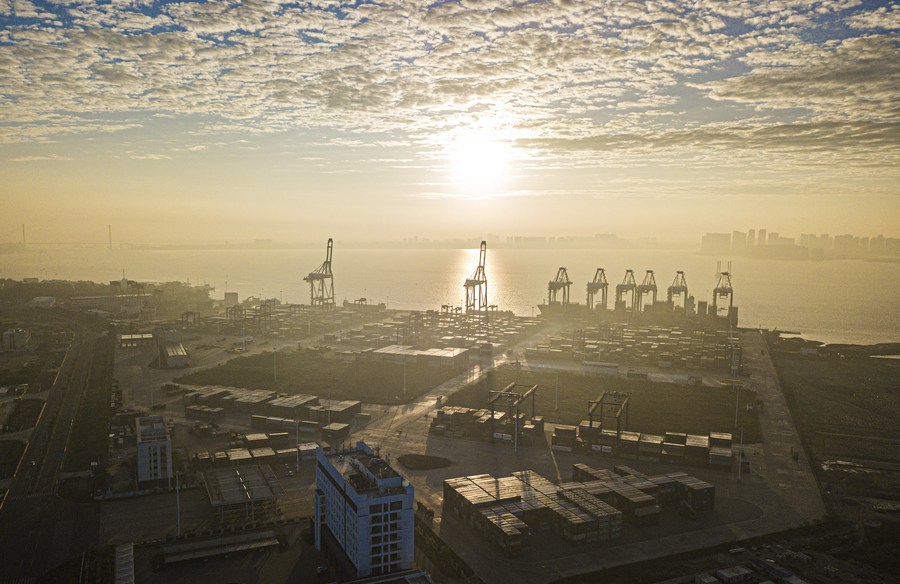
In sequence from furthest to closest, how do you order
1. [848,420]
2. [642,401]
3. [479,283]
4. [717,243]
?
[717,243]
[479,283]
[642,401]
[848,420]

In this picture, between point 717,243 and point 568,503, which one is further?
point 717,243

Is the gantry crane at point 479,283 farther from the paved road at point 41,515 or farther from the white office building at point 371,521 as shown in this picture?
the white office building at point 371,521

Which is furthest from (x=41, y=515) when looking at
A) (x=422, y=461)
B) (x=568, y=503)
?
(x=568, y=503)

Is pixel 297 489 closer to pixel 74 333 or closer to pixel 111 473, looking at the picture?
pixel 111 473

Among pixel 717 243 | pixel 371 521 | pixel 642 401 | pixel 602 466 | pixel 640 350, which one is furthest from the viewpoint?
pixel 717 243

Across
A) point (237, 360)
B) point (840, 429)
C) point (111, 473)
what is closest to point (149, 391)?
point (237, 360)

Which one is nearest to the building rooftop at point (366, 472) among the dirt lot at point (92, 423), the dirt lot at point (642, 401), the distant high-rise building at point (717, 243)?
the dirt lot at point (92, 423)

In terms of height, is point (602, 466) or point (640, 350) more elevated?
point (640, 350)

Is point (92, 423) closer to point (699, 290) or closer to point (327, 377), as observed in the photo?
point (327, 377)
